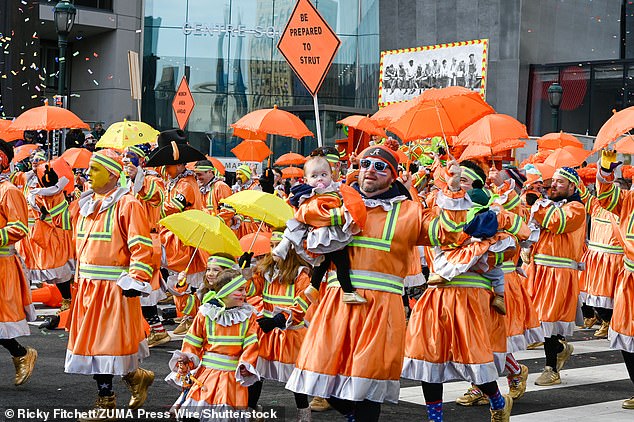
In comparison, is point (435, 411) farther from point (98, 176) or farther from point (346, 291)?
point (98, 176)

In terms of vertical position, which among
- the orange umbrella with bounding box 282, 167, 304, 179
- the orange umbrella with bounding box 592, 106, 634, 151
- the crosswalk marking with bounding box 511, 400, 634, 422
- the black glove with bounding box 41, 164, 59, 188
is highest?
the orange umbrella with bounding box 592, 106, 634, 151

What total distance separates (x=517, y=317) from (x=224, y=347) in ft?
10.2

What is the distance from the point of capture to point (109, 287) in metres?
7.53

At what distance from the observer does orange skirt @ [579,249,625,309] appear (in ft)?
40.4

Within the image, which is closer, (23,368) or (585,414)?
(585,414)

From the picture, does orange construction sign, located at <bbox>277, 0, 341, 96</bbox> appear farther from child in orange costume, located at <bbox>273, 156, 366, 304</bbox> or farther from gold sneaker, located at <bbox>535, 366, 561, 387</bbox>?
gold sneaker, located at <bbox>535, 366, 561, 387</bbox>

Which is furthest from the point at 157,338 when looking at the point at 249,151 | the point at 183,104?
the point at 183,104

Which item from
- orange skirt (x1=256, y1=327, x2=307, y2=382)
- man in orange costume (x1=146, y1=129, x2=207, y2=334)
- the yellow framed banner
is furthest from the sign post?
the yellow framed banner

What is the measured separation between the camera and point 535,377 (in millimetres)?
10234

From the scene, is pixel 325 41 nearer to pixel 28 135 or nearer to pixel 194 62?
pixel 28 135

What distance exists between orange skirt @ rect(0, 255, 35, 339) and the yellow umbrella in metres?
2.71

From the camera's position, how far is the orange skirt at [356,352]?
5961 millimetres

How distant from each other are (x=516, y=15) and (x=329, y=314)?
27663 millimetres

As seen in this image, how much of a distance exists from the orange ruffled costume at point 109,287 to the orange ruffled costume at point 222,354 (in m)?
0.72
